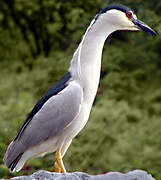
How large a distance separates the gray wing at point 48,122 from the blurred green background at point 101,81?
54.1 inches

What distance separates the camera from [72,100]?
11.0 feet

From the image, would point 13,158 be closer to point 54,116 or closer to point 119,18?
point 54,116

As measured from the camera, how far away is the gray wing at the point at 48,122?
3389 mm

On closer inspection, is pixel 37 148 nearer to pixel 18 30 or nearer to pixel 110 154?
pixel 110 154

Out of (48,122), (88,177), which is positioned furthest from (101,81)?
(88,177)

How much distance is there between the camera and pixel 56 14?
28.3 ft

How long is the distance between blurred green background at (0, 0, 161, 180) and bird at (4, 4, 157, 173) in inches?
55.2

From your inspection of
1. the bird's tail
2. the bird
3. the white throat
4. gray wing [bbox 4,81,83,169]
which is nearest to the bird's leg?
the bird

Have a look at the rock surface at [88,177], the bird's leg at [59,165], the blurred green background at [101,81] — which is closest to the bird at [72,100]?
the bird's leg at [59,165]

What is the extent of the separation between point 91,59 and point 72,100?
1.03 ft

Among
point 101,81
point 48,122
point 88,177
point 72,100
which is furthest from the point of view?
point 101,81

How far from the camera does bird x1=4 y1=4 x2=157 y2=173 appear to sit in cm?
338

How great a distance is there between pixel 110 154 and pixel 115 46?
195 cm

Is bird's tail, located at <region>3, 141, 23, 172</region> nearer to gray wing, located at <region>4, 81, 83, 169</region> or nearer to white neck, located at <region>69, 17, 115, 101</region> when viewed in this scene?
gray wing, located at <region>4, 81, 83, 169</region>
